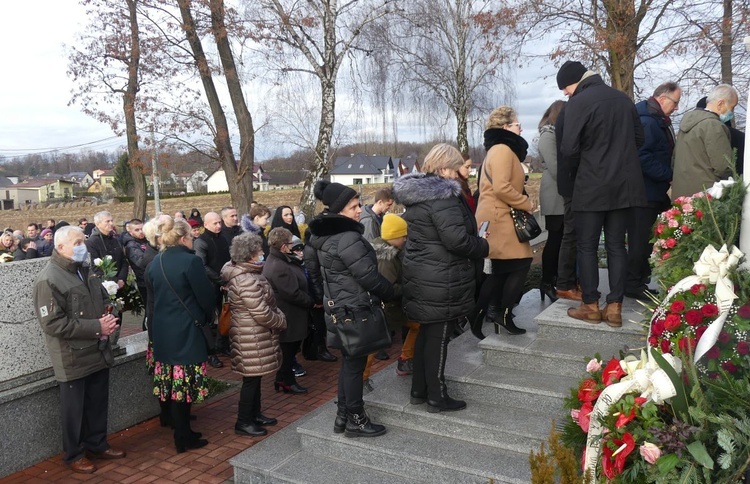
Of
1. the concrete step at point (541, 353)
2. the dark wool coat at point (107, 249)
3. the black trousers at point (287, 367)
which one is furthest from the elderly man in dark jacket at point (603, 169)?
the dark wool coat at point (107, 249)

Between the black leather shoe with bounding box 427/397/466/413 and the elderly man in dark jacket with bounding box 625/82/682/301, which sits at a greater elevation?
the elderly man in dark jacket with bounding box 625/82/682/301

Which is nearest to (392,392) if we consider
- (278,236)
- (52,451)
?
(278,236)

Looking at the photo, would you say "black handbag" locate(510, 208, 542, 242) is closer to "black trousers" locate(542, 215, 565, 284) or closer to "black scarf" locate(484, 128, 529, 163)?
"black scarf" locate(484, 128, 529, 163)

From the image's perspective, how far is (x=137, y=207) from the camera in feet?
59.2

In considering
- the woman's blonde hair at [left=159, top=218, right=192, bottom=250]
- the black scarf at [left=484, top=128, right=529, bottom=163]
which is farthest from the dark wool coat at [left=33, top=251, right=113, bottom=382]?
the black scarf at [left=484, top=128, right=529, bottom=163]

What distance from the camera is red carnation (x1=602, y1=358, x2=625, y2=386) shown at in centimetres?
301

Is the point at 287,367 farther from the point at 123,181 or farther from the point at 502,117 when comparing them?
the point at 123,181

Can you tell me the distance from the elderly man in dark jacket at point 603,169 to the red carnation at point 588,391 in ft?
5.30

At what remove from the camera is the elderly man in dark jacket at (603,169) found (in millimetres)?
4414

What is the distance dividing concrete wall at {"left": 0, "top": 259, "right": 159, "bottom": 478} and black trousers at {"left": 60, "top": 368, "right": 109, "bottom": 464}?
24cm

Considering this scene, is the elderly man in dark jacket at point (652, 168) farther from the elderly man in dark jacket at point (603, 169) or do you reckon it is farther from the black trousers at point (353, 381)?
the black trousers at point (353, 381)

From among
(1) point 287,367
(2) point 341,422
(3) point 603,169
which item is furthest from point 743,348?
(1) point 287,367

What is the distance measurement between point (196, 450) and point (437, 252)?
8.53ft

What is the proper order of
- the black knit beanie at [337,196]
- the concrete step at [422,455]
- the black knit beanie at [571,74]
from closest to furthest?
the concrete step at [422,455], the black knit beanie at [337,196], the black knit beanie at [571,74]
